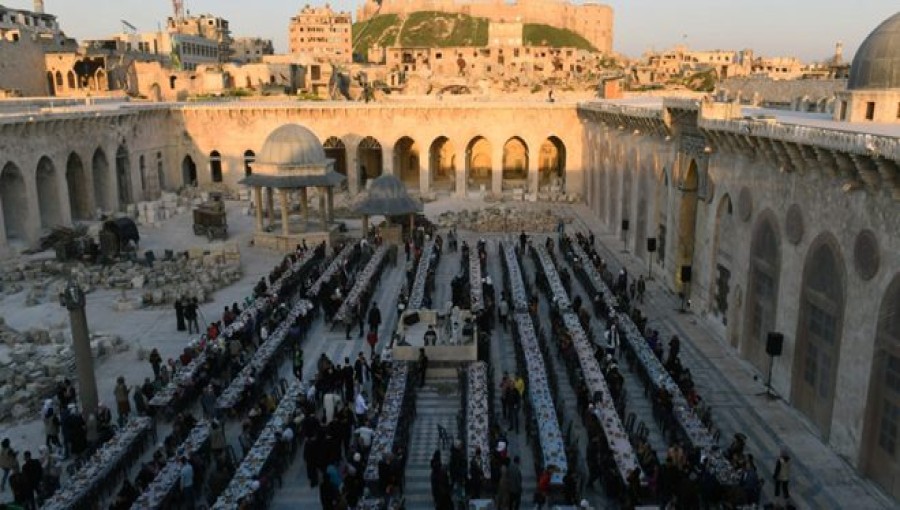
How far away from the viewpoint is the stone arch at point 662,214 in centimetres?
2427

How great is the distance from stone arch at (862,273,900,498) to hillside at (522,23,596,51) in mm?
118075

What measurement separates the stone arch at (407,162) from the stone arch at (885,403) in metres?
37.5

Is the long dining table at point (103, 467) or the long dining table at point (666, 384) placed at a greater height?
the long dining table at point (666, 384)

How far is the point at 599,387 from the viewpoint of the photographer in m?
14.2

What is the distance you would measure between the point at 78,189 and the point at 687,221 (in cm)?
2815

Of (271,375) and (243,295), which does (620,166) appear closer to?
(243,295)

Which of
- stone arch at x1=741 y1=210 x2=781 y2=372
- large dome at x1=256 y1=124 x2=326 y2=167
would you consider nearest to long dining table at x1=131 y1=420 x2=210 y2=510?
stone arch at x1=741 y1=210 x2=781 y2=372

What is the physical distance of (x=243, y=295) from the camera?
76.1ft

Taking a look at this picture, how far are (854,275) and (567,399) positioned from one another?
5.94 meters

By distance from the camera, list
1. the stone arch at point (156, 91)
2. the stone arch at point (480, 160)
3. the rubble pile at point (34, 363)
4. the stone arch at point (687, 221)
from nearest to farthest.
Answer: the rubble pile at point (34, 363), the stone arch at point (687, 221), the stone arch at point (480, 160), the stone arch at point (156, 91)

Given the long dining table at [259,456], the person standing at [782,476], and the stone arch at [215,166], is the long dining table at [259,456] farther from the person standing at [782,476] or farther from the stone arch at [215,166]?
the stone arch at [215,166]

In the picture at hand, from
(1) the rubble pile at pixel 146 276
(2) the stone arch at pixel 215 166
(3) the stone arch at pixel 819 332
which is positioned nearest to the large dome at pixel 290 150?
(1) the rubble pile at pixel 146 276

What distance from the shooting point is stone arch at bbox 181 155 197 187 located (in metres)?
45.2

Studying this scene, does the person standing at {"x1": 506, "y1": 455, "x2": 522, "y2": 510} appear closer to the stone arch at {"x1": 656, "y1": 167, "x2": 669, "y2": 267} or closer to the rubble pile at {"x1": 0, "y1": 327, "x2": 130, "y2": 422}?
the rubble pile at {"x1": 0, "y1": 327, "x2": 130, "y2": 422}
